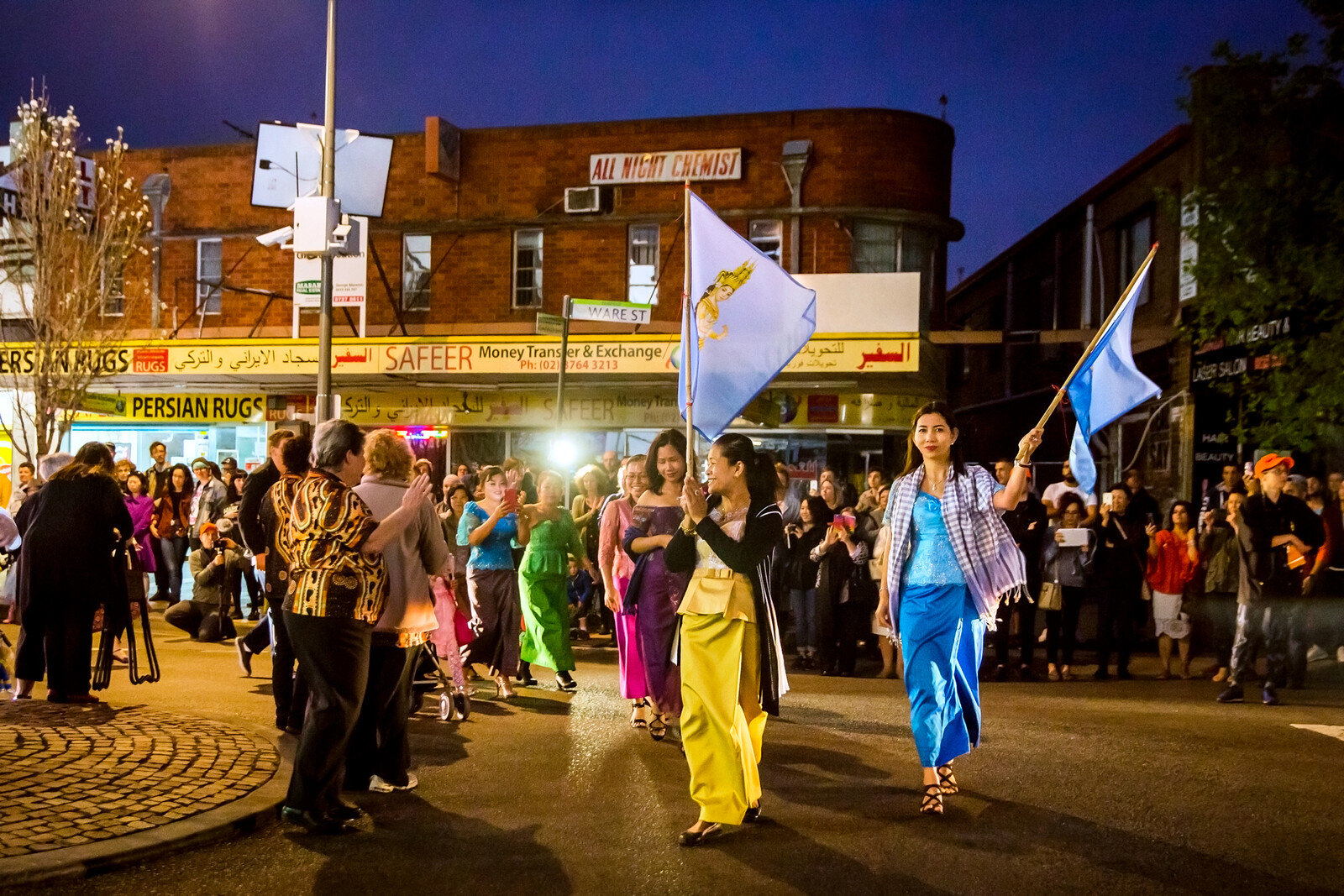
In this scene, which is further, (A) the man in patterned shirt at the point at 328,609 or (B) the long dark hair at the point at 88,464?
(B) the long dark hair at the point at 88,464

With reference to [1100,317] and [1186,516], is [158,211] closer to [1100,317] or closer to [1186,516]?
[1100,317]

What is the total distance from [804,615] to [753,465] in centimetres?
611

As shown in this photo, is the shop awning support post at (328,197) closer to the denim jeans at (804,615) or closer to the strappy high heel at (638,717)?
the denim jeans at (804,615)

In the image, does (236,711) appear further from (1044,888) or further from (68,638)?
(1044,888)

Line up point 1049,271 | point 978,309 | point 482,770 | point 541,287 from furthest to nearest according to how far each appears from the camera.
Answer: point 978,309 → point 1049,271 → point 541,287 → point 482,770


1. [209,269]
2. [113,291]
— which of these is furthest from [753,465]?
[113,291]

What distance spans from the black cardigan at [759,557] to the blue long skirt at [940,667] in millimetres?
726

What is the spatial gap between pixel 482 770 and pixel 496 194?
18.8 metres

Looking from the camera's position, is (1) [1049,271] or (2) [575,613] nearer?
(2) [575,613]

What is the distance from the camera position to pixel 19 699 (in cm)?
832

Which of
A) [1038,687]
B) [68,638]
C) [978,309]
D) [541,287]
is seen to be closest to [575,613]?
[1038,687]

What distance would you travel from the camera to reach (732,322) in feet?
20.5

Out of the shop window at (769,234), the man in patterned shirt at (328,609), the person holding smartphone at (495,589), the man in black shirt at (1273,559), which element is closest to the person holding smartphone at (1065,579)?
the man in black shirt at (1273,559)

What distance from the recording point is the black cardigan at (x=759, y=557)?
18.2 ft
